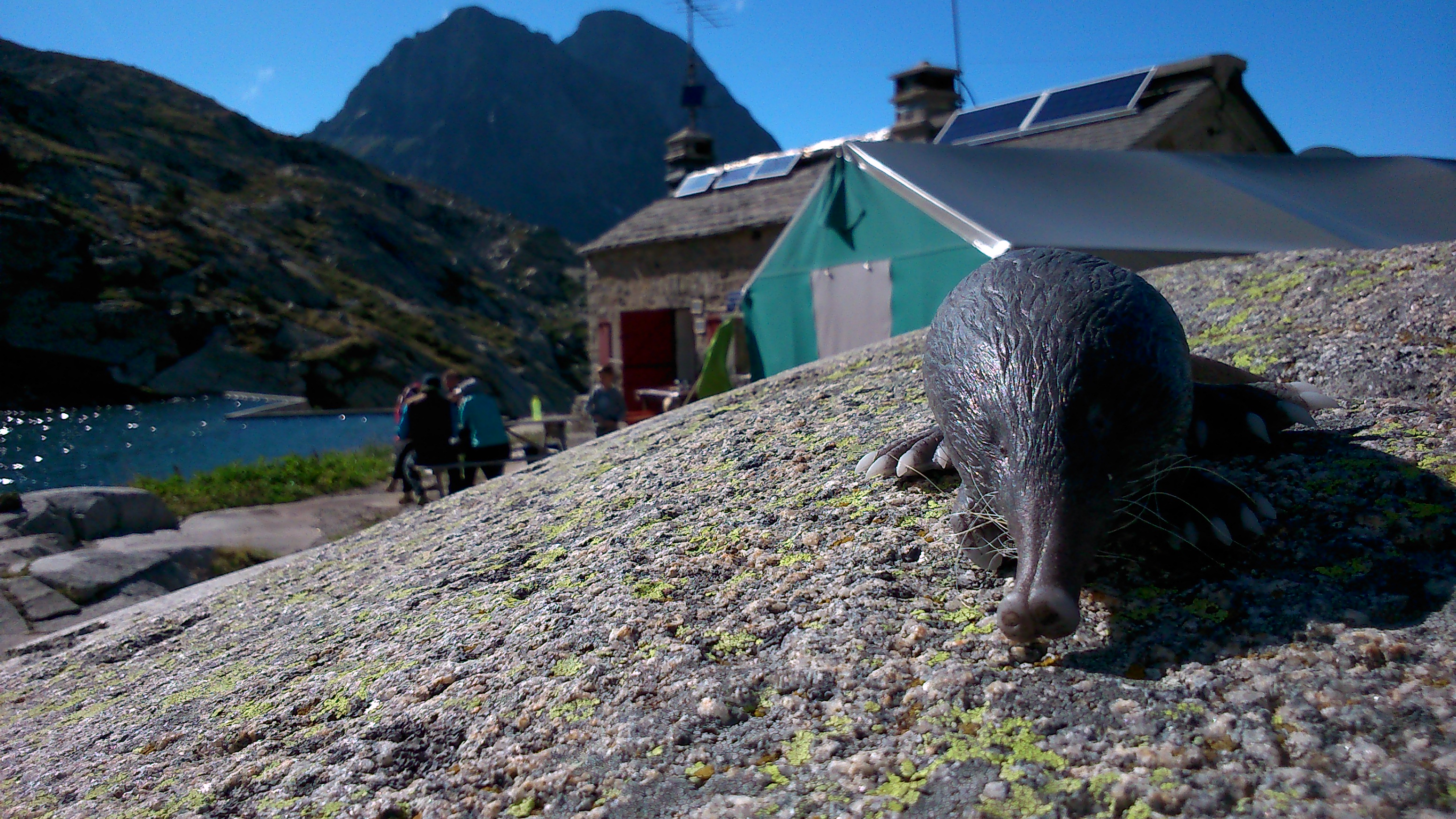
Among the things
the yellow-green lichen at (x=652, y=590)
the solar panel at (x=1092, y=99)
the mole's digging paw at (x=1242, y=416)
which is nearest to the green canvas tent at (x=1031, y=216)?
the mole's digging paw at (x=1242, y=416)

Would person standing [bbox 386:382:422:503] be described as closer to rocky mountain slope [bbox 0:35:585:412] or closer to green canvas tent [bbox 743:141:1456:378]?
green canvas tent [bbox 743:141:1456:378]

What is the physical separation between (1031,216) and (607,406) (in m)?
5.64

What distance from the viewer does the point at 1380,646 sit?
142 centimetres

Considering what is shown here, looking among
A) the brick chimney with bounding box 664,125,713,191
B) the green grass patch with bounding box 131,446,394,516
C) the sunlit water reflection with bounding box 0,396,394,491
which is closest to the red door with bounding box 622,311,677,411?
the sunlit water reflection with bounding box 0,396,394,491

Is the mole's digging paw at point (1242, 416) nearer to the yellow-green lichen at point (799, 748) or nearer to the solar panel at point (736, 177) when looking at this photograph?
the yellow-green lichen at point (799, 748)

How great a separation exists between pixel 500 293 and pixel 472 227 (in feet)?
42.1

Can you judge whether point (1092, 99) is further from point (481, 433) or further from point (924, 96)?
point (481, 433)

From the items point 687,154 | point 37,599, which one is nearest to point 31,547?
point 37,599

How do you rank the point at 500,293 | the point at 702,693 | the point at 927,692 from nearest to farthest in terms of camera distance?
the point at 927,692, the point at 702,693, the point at 500,293

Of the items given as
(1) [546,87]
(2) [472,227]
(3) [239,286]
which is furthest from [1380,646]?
(1) [546,87]

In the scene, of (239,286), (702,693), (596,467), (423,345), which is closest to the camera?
(702,693)

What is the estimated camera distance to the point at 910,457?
7.52ft

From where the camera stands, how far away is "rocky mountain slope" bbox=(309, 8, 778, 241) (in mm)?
123188

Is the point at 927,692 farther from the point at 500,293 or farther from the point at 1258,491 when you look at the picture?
the point at 500,293
